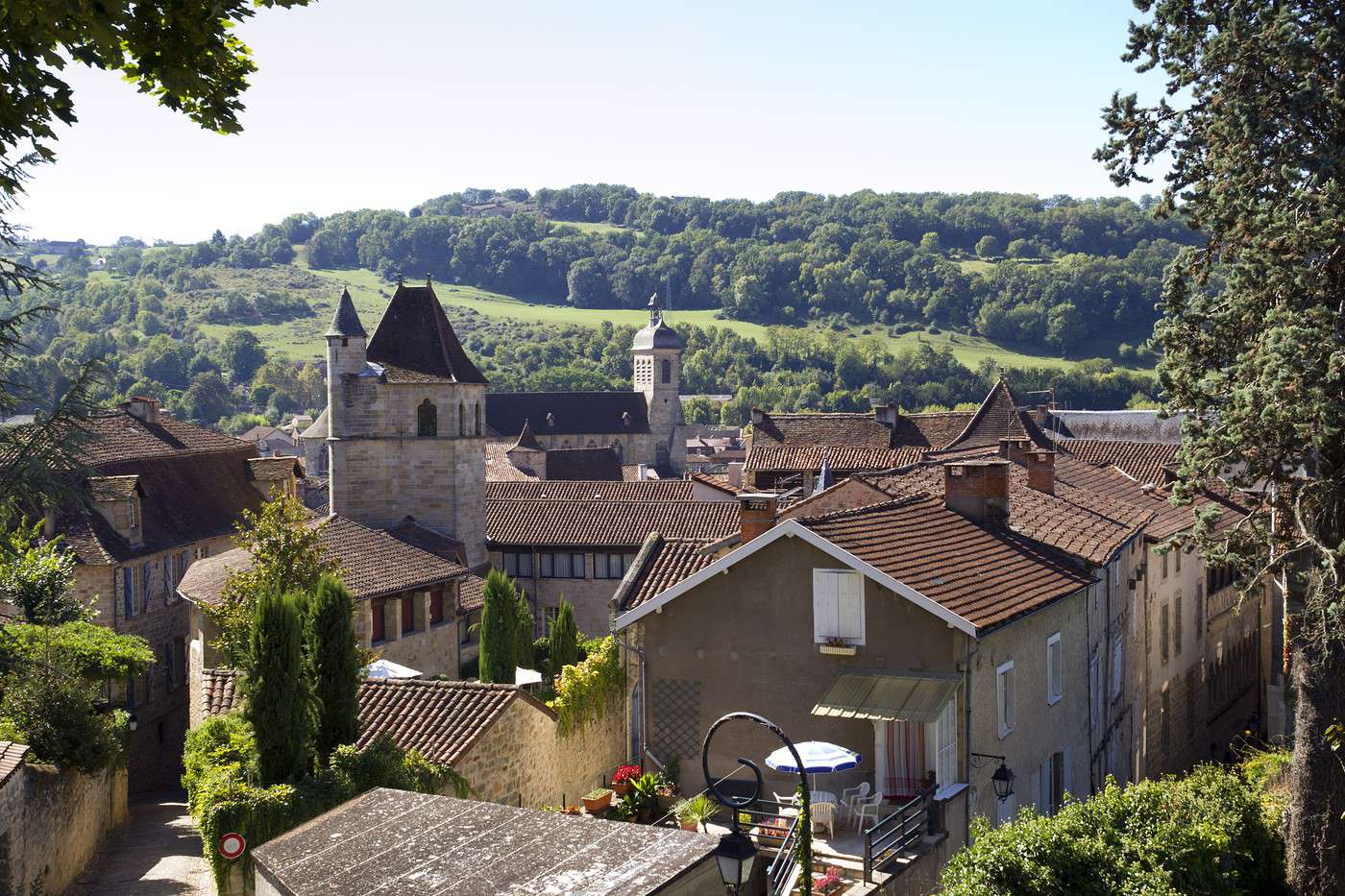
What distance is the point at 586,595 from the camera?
4844 centimetres

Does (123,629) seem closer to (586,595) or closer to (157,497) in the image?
(157,497)

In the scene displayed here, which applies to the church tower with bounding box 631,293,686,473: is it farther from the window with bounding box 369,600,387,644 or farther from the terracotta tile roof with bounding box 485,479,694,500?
the window with bounding box 369,600,387,644

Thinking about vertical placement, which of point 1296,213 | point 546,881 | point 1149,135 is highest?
point 1149,135

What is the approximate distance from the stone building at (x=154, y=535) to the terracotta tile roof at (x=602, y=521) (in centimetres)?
891

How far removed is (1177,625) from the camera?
101 ft

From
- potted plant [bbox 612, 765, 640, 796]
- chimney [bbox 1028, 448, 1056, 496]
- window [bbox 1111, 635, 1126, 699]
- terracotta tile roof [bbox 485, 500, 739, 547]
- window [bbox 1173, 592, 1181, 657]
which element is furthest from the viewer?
terracotta tile roof [bbox 485, 500, 739, 547]

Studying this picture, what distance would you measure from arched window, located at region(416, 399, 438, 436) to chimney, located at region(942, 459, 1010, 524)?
27.4m

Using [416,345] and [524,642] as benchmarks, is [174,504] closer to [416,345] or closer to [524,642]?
[416,345]

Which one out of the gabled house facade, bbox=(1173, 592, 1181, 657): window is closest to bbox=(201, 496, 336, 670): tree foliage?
the gabled house facade

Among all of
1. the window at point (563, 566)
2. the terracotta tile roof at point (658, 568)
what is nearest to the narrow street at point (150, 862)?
the terracotta tile roof at point (658, 568)

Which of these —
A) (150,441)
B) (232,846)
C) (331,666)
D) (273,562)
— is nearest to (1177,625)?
(273,562)

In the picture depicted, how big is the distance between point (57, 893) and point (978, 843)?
44.6 ft

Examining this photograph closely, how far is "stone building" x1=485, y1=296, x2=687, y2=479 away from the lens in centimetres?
12181

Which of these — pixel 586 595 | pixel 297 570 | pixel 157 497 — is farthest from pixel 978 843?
pixel 586 595
